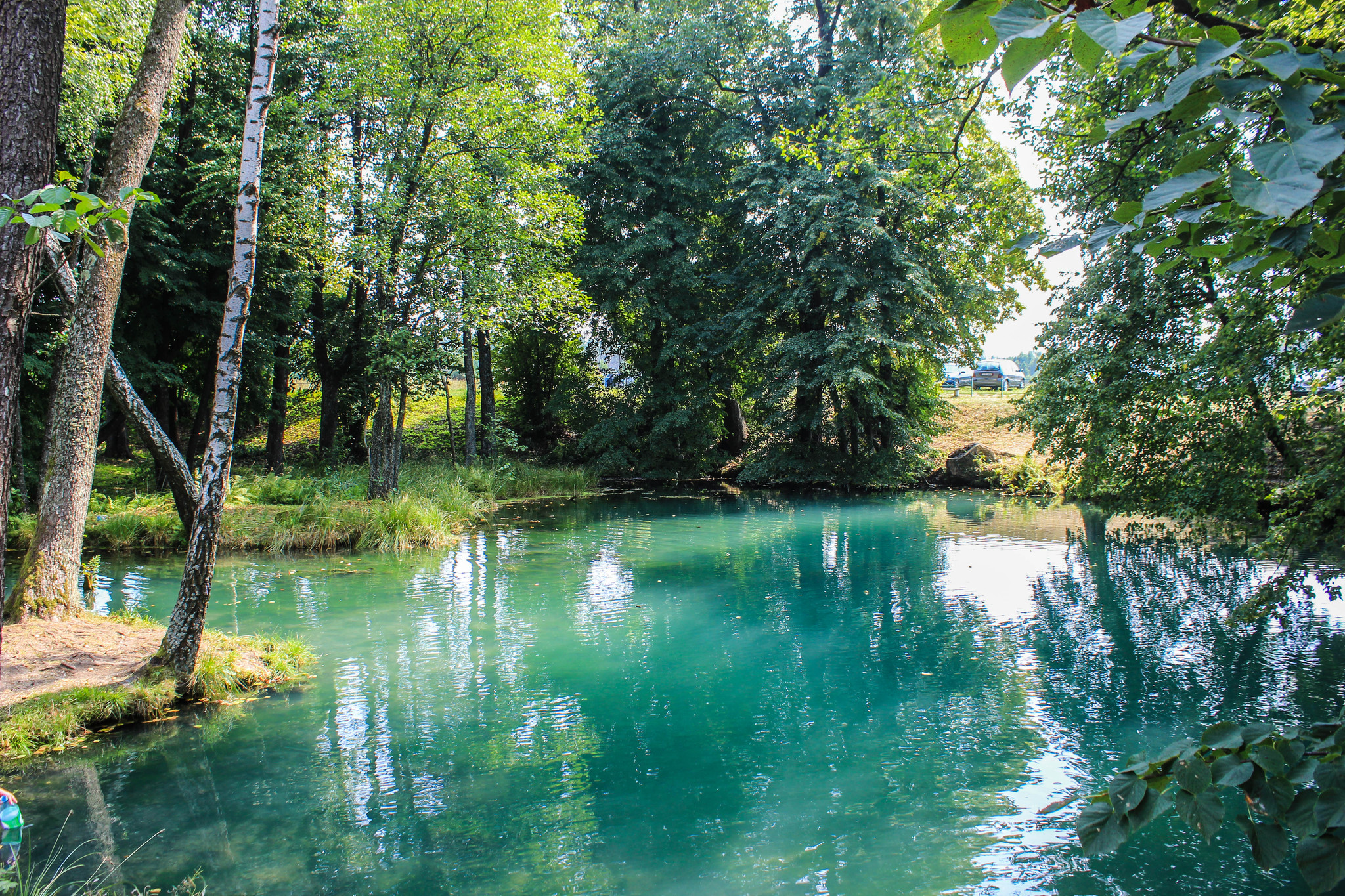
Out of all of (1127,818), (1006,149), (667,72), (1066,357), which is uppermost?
(667,72)

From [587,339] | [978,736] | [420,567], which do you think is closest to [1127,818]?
[978,736]

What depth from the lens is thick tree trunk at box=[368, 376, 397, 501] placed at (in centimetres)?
1438

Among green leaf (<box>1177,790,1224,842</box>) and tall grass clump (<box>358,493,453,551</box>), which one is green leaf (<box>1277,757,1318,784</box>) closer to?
green leaf (<box>1177,790,1224,842</box>)

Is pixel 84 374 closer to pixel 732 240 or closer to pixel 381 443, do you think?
pixel 381 443

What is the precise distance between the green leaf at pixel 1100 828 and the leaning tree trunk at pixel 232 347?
554 cm

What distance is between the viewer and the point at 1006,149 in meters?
18.4

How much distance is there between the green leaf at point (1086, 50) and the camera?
3.93 ft

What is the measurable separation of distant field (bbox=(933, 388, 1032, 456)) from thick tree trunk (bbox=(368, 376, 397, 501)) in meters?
15.7

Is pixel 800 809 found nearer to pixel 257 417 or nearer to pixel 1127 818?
pixel 1127 818

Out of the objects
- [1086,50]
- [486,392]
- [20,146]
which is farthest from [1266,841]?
[486,392]

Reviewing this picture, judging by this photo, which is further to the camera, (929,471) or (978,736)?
(929,471)

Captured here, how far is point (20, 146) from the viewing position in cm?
319

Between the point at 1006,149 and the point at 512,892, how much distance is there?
19.4 meters

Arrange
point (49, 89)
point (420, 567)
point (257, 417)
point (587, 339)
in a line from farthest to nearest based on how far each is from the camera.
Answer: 1. point (587, 339)
2. point (257, 417)
3. point (420, 567)
4. point (49, 89)
